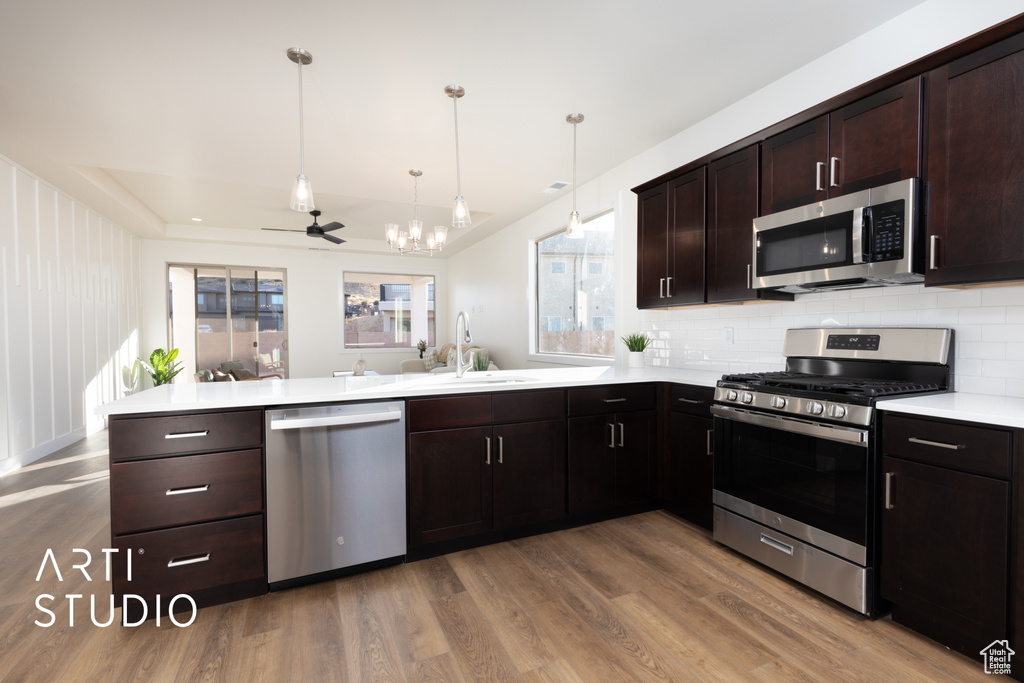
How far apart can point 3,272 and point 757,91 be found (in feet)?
18.8

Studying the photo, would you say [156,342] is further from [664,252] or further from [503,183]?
[664,252]

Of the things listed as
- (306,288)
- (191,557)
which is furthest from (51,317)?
(191,557)

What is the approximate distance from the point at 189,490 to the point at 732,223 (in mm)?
3015

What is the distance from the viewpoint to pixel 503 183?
15.1ft

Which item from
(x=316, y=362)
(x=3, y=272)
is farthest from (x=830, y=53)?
(x=316, y=362)

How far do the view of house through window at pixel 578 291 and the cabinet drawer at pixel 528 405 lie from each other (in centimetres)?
182

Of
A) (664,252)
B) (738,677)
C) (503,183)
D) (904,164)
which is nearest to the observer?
(738,677)

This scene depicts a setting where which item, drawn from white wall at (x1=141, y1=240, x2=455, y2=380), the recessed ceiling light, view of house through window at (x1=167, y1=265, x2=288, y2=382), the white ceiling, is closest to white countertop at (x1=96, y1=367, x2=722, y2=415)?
the white ceiling

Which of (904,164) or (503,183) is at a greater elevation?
(503,183)

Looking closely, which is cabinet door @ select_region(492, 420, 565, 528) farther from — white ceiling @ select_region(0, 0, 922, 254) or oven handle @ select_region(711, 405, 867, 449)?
white ceiling @ select_region(0, 0, 922, 254)

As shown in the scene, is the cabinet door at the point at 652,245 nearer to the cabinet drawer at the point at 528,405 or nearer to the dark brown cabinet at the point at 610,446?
the dark brown cabinet at the point at 610,446

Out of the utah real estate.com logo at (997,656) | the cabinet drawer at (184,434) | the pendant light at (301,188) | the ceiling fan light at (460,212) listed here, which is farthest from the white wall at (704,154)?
the cabinet drawer at (184,434)

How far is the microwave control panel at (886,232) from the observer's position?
6.29 feet

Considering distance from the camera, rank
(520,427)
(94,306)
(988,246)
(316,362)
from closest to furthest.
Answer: (988,246) → (520,427) → (94,306) → (316,362)
